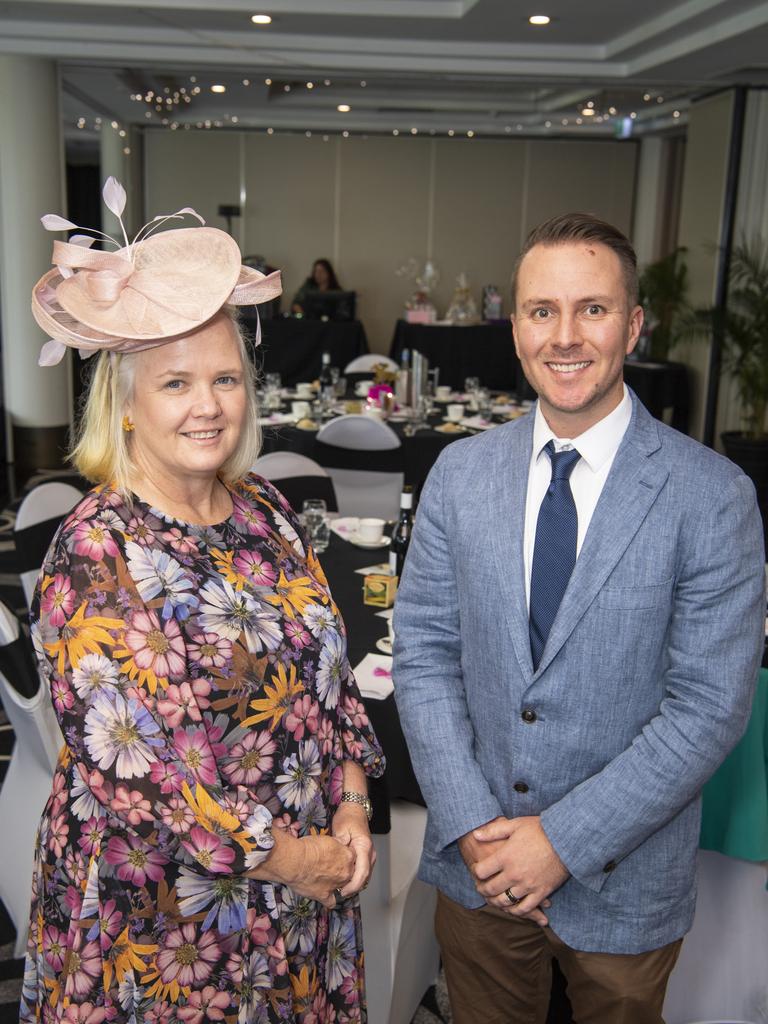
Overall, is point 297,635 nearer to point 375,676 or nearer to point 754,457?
point 375,676

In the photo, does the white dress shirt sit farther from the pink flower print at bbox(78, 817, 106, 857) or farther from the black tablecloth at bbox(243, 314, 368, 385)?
the black tablecloth at bbox(243, 314, 368, 385)

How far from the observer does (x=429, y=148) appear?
12.8m

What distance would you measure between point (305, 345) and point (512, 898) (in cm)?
940

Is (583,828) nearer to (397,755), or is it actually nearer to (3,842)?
(397,755)

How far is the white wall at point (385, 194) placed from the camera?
12.7 meters

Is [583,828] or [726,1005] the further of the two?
[726,1005]

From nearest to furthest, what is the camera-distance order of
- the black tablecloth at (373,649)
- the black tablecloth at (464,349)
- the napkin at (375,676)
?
the black tablecloth at (373,649), the napkin at (375,676), the black tablecloth at (464,349)

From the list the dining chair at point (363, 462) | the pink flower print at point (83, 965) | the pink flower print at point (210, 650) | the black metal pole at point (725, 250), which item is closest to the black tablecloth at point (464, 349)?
the black metal pole at point (725, 250)

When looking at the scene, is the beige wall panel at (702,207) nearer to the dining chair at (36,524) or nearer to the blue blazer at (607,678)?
the dining chair at (36,524)

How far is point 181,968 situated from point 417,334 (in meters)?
9.82

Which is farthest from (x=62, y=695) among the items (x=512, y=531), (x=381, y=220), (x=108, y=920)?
(x=381, y=220)

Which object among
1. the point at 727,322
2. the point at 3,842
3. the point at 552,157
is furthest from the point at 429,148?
the point at 3,842

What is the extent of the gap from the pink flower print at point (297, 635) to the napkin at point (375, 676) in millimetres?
673

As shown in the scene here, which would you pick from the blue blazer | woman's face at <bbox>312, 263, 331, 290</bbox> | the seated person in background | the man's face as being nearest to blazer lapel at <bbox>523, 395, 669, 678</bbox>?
the blue blazer
